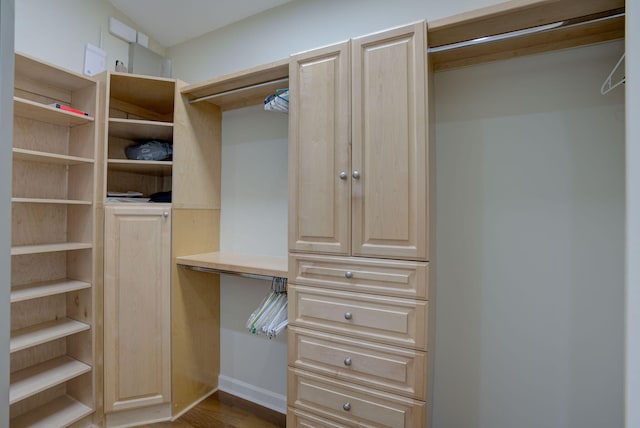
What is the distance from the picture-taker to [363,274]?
135 centimetres

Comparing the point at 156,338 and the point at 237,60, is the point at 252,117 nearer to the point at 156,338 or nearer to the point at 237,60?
the point at 237,60

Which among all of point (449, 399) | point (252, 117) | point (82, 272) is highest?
point (252, 117)

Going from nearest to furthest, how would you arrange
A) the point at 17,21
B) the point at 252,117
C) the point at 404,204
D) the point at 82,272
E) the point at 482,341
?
the point at 404,204 → the point at 482,341 → the point at 17,21 → the point at 82,272 → the point at 252,117

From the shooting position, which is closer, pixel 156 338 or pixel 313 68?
pixel 313 68

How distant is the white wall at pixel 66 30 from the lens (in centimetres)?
173

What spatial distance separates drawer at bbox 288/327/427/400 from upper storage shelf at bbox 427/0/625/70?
1.34 metres

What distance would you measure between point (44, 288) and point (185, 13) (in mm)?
2007

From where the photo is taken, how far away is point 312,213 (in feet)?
4.80

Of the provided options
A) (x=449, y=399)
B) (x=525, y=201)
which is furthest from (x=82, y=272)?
(x=525, y=201)

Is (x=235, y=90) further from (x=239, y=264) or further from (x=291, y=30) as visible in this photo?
(x=239, y=264)

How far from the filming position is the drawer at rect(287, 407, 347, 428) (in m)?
1.41

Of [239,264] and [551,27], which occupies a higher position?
[551,27]

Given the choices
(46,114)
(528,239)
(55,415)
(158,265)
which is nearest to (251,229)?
(158,265)

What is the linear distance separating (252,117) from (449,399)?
6.89 ft
